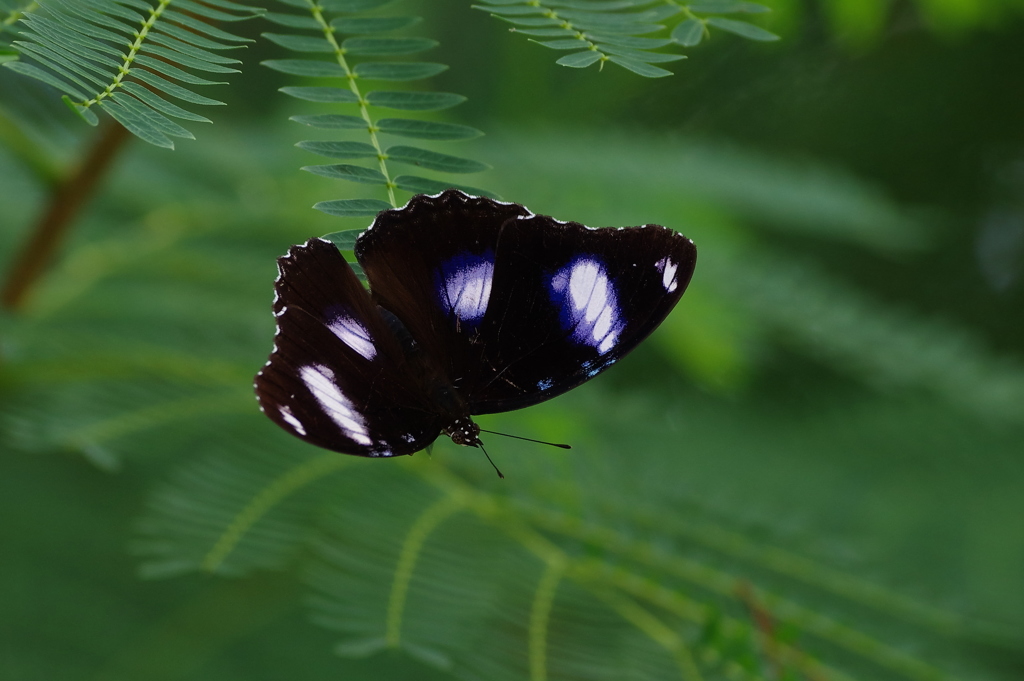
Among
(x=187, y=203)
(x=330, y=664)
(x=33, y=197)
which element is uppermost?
(x=187, y=203)

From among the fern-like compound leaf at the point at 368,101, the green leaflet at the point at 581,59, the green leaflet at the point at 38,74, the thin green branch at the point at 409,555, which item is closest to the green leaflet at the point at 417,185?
the fern-like compound leaf at the point at 368,101

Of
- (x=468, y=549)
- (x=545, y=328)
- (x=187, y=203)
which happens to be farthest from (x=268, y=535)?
(x=187, y=203)

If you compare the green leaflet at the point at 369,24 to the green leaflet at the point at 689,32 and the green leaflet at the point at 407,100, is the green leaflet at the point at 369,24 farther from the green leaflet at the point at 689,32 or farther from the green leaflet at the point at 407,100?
the green leaflet at the point at 689,32

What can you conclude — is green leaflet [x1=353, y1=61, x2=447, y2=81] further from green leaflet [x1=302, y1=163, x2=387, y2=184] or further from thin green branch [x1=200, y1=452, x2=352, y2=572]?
thin green branch [x1=200, y1=452, x2=352, y2=572]

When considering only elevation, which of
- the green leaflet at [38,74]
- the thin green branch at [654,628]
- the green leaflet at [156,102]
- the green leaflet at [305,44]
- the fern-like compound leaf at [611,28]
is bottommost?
the green leaflet at [38,74]

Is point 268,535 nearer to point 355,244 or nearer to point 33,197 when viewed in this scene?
point 355,244

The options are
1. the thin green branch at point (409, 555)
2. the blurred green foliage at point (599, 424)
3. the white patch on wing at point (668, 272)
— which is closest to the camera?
the white patch on wing at point (668, 272)

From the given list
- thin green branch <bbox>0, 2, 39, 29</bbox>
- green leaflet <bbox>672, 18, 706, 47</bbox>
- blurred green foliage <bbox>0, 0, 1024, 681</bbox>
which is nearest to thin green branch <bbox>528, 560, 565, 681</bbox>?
blurred green foliage <bbox>0, 0, 1024, 681</bbox>
